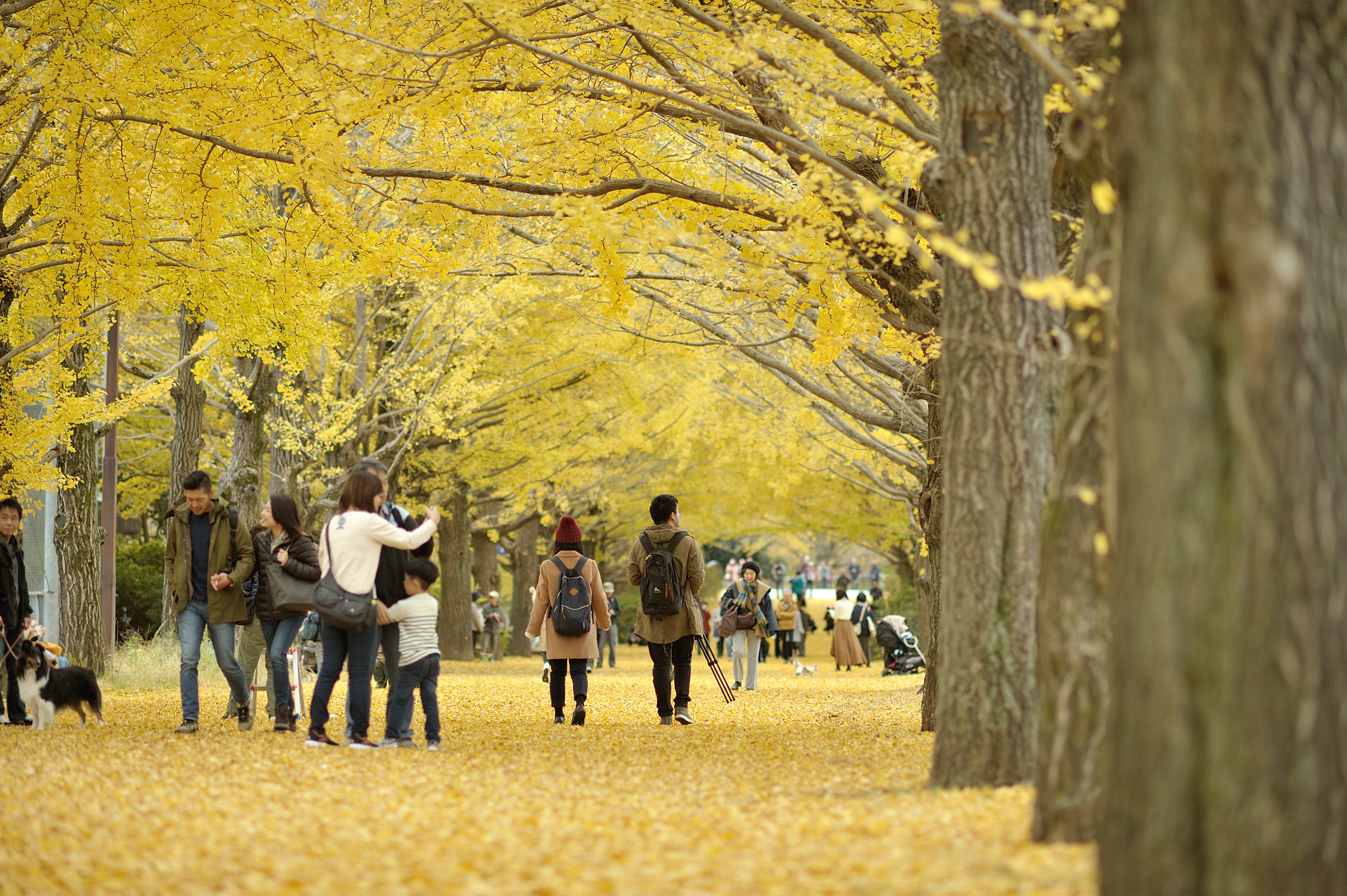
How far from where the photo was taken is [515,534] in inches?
1220

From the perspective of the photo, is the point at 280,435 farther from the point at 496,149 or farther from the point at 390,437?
the point at 496,149

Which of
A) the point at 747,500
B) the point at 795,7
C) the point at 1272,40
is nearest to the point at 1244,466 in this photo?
the point at 1272,40

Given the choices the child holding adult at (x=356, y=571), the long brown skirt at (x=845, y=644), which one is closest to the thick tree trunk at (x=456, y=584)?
the long brown skirt at (x=845, y=644)

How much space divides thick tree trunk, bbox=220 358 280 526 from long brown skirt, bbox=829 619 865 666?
1267 centimetres

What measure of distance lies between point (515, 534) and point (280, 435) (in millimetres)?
14004

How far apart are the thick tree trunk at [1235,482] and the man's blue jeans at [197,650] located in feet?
23.3

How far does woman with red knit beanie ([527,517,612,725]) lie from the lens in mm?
10094

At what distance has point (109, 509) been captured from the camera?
600 inches

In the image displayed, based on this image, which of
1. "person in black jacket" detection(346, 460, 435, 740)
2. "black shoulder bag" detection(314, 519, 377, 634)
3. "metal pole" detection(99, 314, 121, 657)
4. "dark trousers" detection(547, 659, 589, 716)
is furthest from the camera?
"metal pole" detection(99, 314, 121, 657)

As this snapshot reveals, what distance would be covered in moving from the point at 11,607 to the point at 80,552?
18.5ft

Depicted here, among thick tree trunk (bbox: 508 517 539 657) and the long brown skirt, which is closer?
the long brown skirt

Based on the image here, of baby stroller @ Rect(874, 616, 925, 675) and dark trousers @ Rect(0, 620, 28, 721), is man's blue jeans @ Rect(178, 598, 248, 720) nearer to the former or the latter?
dark trousers @ Rect(0, 620, 28, 721)

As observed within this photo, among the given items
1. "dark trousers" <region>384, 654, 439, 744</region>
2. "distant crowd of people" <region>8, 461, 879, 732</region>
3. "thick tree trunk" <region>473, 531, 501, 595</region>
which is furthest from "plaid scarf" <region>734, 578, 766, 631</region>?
"thick tree trunk" <region>473, 531, 501, 595</region>

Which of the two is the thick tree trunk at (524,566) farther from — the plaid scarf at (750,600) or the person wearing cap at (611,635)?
the plaid scarf at (750,600)
